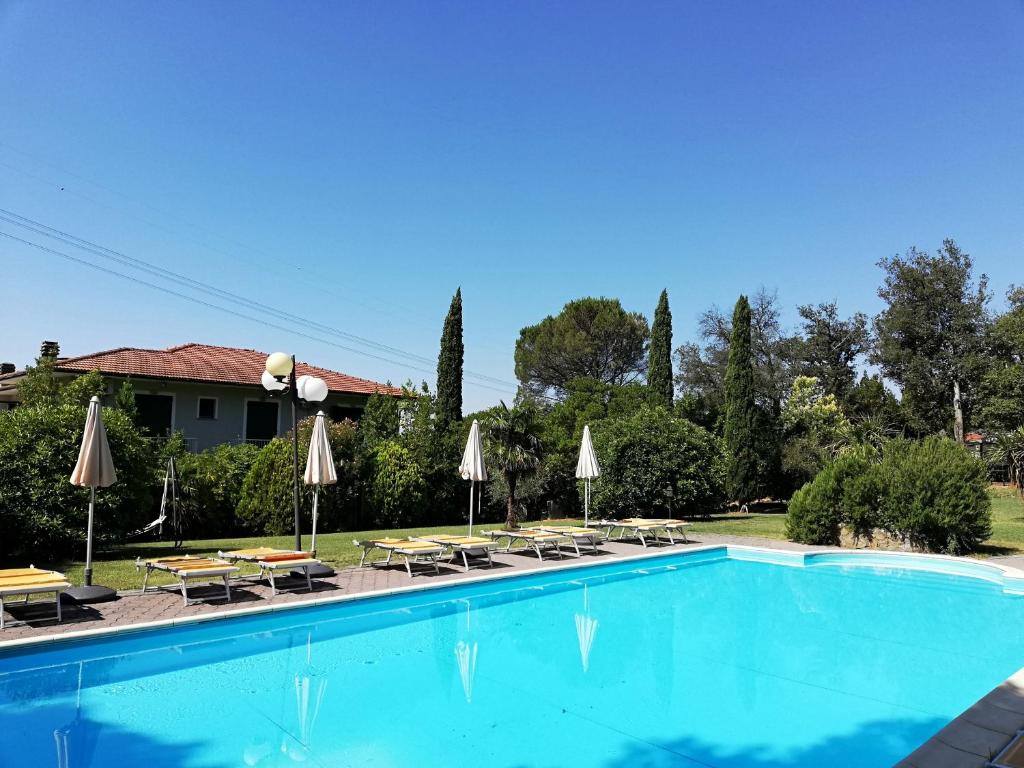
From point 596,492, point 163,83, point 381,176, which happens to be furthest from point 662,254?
point 163,83

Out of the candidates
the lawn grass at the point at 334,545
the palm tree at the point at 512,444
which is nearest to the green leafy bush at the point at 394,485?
the lawn grass at the point at 334,545

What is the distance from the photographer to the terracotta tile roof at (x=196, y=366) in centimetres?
2258

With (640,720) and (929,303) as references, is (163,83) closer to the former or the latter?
(640,720)

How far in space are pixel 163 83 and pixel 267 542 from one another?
34.0 feet

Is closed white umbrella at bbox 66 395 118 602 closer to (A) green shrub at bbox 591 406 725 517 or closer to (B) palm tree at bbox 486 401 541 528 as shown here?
(B) palm tree at bbox 486 401 541 528

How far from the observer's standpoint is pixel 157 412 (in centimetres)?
2333

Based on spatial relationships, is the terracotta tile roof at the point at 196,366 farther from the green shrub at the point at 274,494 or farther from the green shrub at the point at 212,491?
the green shrub at the point at 274,494

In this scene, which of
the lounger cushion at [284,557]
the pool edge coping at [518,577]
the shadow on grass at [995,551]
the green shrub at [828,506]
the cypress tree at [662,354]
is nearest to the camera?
the pool edge coping at [518,577]

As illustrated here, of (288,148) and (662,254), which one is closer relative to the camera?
(288,148)

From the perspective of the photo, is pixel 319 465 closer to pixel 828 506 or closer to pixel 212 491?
pixel 212 491

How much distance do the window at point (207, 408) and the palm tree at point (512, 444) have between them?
1112cm

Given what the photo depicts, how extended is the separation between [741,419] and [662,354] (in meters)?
4.91

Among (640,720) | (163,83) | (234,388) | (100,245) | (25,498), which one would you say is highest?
(163,83)

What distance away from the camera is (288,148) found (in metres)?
17.9
